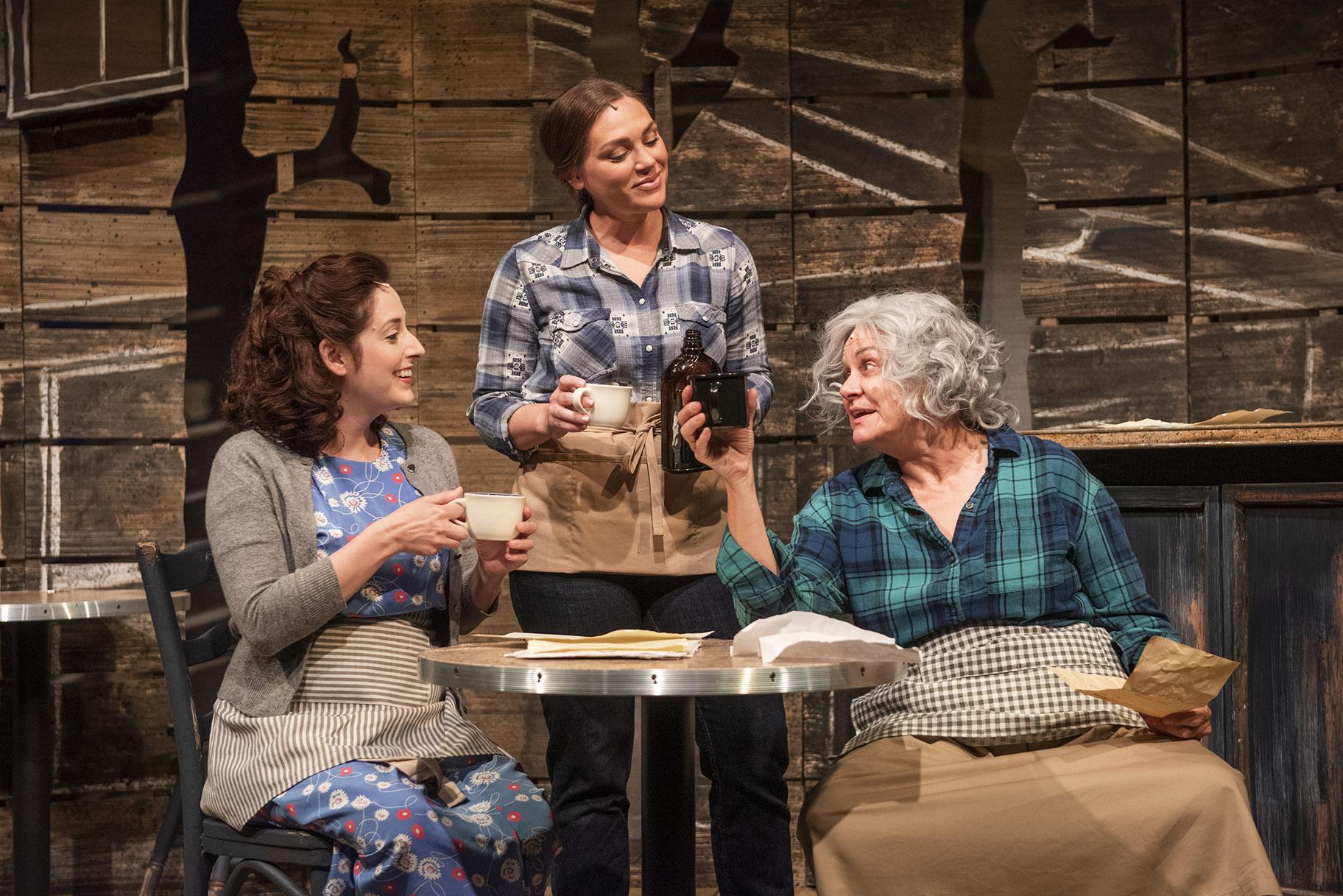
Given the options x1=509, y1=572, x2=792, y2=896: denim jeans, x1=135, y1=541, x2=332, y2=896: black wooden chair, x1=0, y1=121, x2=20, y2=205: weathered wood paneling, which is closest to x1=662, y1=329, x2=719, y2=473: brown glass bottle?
x1=509, y1=572, x2=792, y2=896: denim jeans

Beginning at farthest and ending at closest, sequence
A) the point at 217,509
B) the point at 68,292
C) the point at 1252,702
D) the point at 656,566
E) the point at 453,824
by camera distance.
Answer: the point at 68,292
the point at 1252,702
the point at 656,566
the point at 217,509
the point at 453,824

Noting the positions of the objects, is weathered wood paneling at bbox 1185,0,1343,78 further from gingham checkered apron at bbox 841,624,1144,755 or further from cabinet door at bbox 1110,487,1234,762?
gingham checkered apron at bbox 841,624,1144,755

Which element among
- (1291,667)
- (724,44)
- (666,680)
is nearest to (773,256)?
(724,44)

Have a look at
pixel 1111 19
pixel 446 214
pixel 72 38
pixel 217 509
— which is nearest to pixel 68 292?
pixel 72 38

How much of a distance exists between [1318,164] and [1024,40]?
101 cm

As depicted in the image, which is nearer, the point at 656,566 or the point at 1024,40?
the point at 656,566

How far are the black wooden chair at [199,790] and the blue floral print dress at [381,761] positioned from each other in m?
0.04

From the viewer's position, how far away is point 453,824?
2055mm

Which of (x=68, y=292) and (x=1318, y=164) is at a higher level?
(x=1318, y=164)

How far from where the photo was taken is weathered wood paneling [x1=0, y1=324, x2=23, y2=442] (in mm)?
3934

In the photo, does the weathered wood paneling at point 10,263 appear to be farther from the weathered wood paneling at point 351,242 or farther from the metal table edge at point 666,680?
the metal table edge at point 666,680

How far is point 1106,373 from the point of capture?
412 cm

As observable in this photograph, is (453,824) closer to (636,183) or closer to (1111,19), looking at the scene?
(636,183)

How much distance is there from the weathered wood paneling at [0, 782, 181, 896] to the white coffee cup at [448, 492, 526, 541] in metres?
2.52
